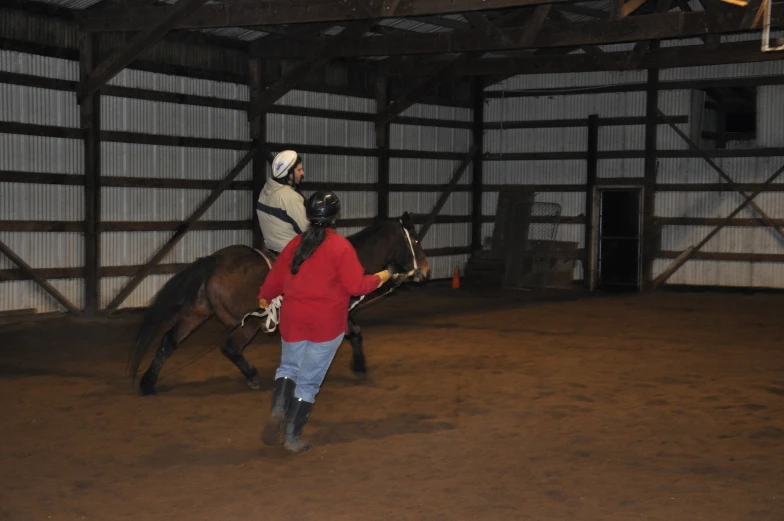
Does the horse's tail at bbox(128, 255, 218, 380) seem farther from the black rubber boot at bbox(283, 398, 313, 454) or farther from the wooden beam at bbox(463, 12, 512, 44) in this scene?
the wooden beam at bbox(463, 12, 512, 44)

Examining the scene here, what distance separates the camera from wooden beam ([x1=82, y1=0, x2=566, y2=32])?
34.0 ft

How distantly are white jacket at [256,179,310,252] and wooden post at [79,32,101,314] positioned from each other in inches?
216

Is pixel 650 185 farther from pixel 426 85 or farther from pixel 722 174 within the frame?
pixel 426 85

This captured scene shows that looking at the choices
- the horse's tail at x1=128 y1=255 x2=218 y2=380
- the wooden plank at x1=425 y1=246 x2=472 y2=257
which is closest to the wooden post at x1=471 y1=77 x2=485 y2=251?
the wooden plank at x1=425 y1=246 x2=472 y2=257

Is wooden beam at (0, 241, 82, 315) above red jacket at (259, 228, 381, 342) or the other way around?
the other way around

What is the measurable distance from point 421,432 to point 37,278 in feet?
23.0

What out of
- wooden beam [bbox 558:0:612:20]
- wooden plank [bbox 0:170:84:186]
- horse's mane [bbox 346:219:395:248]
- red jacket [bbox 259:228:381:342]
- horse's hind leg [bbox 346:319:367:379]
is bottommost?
horse's hind leg [bbox 346:319:367:379]

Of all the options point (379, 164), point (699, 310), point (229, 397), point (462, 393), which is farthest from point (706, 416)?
point (379, 164)

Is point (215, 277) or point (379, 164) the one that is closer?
point (215, 277)

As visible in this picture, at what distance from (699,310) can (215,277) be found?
920 centimetres

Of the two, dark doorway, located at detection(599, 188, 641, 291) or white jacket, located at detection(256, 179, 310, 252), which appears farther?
dark doorway, located at detection(599, 188, 641, 291)

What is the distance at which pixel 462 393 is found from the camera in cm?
791

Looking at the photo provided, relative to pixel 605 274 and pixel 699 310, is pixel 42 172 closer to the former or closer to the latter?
pixel 699 310

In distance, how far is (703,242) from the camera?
17.2m
